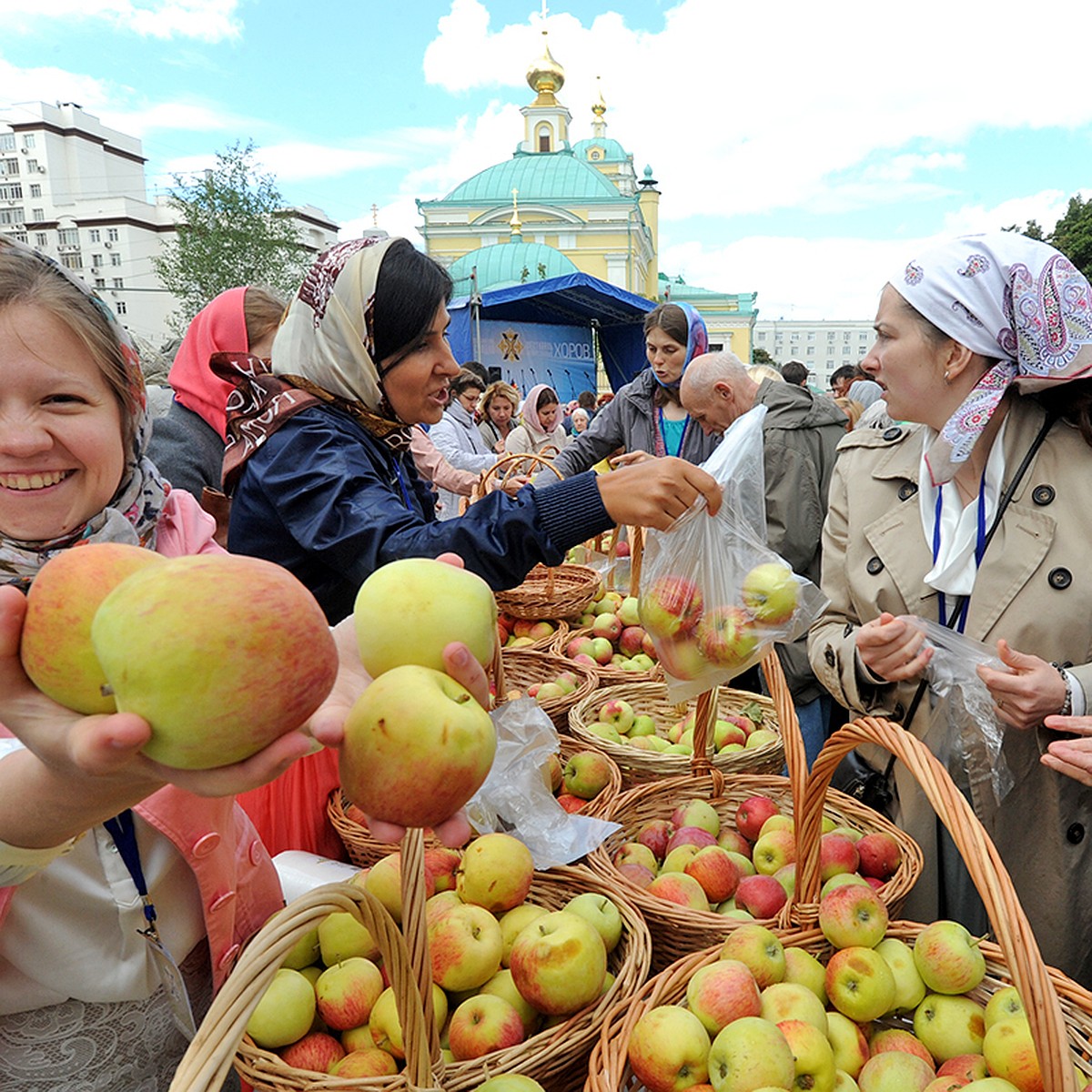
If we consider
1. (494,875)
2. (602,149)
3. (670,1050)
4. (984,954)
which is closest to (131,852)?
(494,875)

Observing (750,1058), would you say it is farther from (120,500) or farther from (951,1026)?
(120,500)

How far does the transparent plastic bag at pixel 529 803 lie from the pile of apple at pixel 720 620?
15.8 inches

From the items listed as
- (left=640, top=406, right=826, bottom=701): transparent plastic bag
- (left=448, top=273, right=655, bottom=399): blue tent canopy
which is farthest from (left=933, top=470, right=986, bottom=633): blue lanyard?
(left=448, top=273, right=655, bottom=399): blue tent canopy

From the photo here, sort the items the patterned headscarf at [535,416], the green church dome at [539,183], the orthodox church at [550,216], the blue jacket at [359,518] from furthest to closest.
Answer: the green church dome at [539,183]
the orthodox church at [550,216]
the patterned headscarf at [535,416]
the blue jacket at [359,518]

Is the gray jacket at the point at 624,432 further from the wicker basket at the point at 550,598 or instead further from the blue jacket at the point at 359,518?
the blue jacket at the point at 359,518

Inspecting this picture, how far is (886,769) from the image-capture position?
6.79ft

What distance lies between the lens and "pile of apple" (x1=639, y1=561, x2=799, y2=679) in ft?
5.80

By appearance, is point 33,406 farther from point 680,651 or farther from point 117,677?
point 680,651

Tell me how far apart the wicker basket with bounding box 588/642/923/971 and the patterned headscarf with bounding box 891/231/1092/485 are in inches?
30.2

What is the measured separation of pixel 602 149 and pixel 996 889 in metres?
56.2

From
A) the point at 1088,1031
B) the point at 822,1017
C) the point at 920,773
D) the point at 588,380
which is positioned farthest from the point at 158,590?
the point at 588,380

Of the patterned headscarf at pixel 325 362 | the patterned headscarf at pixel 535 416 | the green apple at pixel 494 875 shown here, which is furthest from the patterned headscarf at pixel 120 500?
the patterned headscarf at pixel 535 416

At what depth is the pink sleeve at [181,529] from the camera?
1.35 meters

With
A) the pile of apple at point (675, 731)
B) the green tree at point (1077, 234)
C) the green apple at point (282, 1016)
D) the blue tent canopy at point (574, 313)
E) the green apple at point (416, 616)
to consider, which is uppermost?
the green tree at point (1077, 234)
